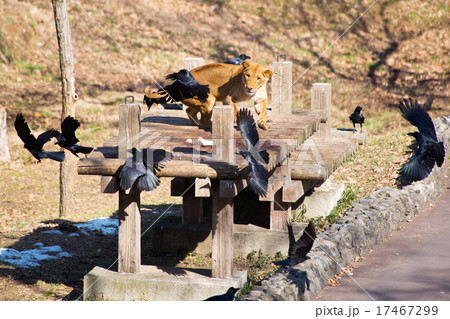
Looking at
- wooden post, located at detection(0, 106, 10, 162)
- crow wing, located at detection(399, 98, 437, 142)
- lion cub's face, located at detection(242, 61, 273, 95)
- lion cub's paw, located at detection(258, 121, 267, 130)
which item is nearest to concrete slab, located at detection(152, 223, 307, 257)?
lion cub's paw, located at detection(258, 121, 267, 130)

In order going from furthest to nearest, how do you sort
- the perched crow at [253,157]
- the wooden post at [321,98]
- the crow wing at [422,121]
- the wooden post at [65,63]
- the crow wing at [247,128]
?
the wooden post at [65,63], the wooden post at [321,98], the crow wing at [422,121], the crow wing at [247,128], the perched crow at [253,157]

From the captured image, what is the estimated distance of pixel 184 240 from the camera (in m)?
11.0

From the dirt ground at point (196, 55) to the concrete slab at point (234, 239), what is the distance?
5.64 feet

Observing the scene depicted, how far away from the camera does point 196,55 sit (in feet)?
81.4

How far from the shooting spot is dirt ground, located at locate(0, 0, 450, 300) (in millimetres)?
15227

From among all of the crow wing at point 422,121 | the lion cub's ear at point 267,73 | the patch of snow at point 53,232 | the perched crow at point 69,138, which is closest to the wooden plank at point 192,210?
the patch of snow at point 53,232

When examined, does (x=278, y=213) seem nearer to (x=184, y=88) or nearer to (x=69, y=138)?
(x=184, y=88)

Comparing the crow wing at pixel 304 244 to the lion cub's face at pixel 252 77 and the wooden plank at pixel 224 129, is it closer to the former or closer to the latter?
the wooden plank at pixel 224 129

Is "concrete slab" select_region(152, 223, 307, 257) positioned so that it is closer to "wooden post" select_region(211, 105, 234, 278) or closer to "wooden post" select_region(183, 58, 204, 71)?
"wooden post" select_region(211, 105, 234, 278)

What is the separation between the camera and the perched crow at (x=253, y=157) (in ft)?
24.4

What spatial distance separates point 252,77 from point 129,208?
2447 millimetres

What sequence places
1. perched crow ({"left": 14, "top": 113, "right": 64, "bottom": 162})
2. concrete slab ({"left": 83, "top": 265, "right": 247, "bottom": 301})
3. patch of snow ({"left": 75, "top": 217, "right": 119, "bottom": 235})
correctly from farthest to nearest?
patch of snow ({"left": 75, "top": 217, "right": 119, "bottom": 235})
concrete slab ({"left": 83, "top": 265, "right": 247, "bottom": 301})
perched crow ({"left": 14, "top": 113, "right": 64, "bottom": 162})

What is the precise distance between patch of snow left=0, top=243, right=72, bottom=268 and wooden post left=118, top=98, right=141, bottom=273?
7.99ft
